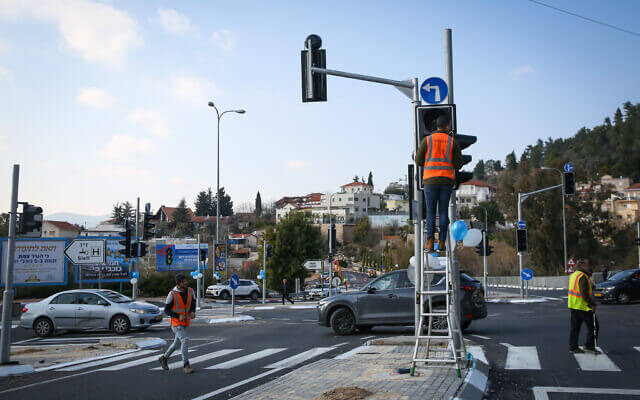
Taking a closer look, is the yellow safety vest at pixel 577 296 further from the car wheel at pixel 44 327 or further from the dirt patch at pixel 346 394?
Answer: the car wheel at pixel 44 327

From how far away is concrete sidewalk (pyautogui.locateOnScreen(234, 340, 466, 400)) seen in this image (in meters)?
6.72

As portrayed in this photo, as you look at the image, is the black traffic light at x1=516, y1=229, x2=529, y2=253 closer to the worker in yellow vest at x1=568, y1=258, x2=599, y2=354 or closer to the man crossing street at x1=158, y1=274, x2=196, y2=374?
the worker in yellow vest at x1=568, y1=258, x2=599, y2=354

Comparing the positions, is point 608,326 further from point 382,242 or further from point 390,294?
point 382,242

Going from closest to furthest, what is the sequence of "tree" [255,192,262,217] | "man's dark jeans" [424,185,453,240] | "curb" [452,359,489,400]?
"curb" [452,359,489,400] < "man's dark jeans" [424,185,453,240] < "tree" [255,192,262,217]

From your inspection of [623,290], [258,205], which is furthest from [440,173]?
[258,205]

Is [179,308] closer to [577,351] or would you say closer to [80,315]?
[577,351]

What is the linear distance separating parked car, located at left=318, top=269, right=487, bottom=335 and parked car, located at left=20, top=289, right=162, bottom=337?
721cm

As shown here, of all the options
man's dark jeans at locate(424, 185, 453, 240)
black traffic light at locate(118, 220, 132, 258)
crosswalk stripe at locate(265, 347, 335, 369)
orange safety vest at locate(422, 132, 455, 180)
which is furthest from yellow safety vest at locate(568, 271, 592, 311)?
black traffic light at locate(118, 220, 132, 258)

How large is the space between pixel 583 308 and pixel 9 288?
1144 centimetres

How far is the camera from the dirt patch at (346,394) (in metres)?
6.61

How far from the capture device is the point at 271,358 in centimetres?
1162

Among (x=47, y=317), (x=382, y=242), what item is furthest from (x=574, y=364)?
(x=382, y=242)

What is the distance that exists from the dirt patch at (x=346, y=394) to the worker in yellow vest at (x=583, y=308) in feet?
18.2

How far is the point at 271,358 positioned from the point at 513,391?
5.55 metres
